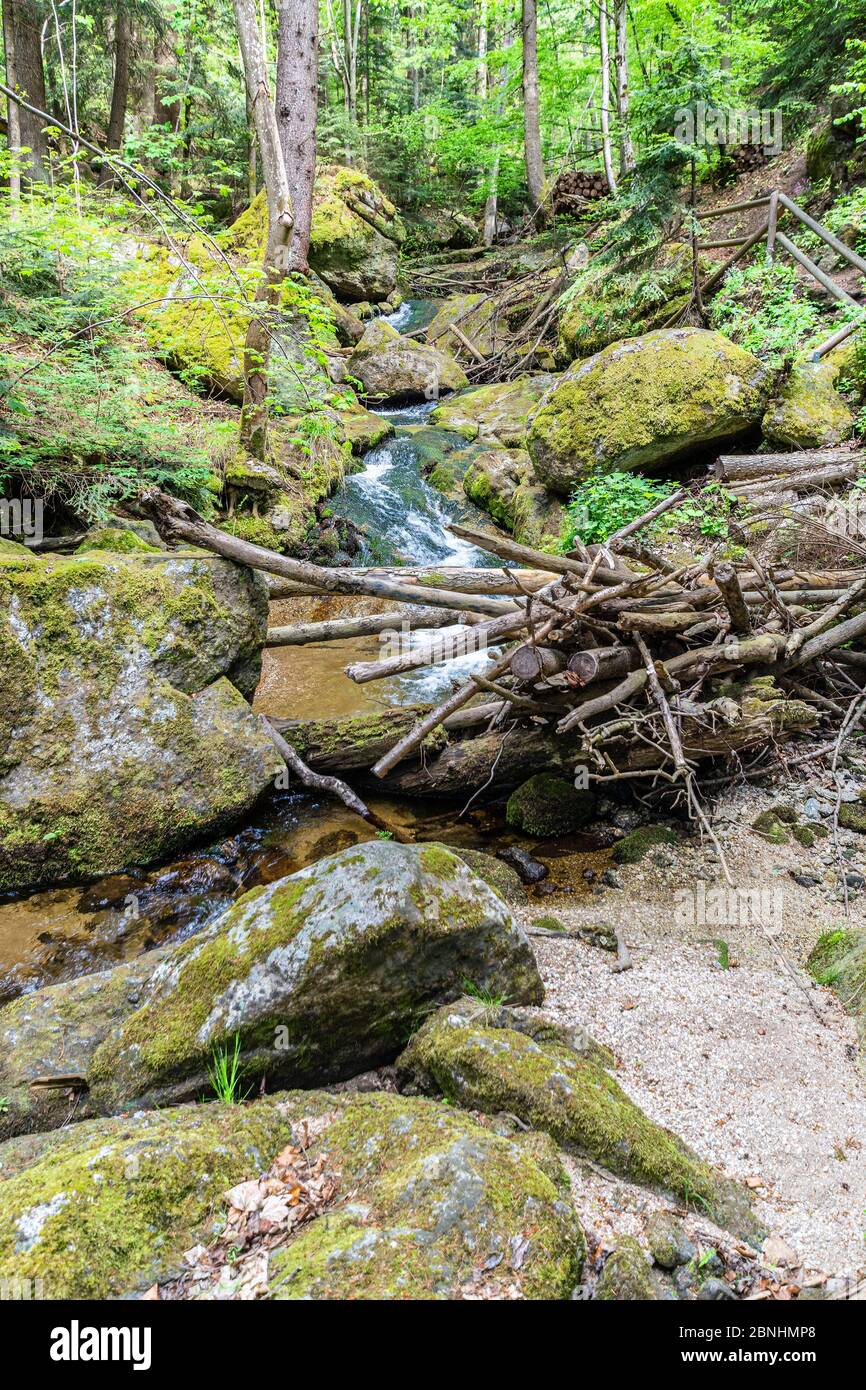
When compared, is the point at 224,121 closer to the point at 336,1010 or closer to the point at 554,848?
the point at 554,848

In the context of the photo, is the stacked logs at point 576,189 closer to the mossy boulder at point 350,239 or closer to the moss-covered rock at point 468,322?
the moss-covered rock at point 468,322

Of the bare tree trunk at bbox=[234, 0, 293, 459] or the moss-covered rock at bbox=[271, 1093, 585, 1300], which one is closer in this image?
the moss-covered rock at bbox=[271, 1093, 585, 1300]

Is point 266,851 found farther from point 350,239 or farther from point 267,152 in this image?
point 350,239

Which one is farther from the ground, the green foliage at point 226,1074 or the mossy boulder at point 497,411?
the mossy boulder at point 497,411

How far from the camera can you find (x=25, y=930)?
4.67m

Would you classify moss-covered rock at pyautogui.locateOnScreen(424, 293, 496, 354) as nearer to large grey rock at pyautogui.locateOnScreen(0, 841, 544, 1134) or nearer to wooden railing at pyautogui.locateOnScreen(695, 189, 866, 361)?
wooden railing at pyautogui.locateOnScreen(695, 189, 866, 361)

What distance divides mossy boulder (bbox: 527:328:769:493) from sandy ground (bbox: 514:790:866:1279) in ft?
19.0

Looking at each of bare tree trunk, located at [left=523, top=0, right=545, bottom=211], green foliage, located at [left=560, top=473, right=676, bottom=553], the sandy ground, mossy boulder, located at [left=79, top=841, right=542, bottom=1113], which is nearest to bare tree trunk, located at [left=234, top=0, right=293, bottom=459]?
green foliage, located at [left=560, top=473, right=676, bottom=553]

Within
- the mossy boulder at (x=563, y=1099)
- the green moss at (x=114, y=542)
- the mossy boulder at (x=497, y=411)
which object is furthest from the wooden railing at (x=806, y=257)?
the mossy boulder at (x=563, y=1099)

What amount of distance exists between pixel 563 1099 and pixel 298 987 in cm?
118

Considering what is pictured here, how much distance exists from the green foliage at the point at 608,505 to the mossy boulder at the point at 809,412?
1.50 metres

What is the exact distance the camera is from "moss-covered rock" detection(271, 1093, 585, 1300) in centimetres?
181

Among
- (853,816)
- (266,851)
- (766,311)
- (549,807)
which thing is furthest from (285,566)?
(766,311)

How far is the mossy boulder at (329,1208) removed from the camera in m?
1.84
